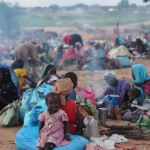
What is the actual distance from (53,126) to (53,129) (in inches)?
1.5

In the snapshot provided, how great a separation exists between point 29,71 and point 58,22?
17512mm

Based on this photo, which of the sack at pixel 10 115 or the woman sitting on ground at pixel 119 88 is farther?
the woman sitting on ground at pixel 119 88

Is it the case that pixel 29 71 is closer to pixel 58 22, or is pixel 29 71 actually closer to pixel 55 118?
pixel 55 118

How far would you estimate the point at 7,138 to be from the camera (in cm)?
451

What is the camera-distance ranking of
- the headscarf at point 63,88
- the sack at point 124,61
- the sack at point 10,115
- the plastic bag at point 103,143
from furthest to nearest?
the sack at point 124,61 < the sack at point 10,115 < the plastic bag at point 103,143 < the headscarf at point 63,88

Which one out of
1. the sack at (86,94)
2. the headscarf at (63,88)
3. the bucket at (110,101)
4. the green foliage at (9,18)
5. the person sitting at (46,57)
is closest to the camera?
the headscarf at (63,88)

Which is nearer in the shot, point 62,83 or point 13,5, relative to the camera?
point 62,83

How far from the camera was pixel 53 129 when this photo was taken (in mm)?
3520

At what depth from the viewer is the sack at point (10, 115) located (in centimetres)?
504

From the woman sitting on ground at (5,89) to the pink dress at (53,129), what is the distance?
7.22ft

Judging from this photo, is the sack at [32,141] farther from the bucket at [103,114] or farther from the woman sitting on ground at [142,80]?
the woman sitting on ground at [142,80]

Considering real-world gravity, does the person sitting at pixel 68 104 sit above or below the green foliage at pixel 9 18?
below

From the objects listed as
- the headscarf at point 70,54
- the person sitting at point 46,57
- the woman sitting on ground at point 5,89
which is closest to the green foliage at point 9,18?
the person sitting at point 46,57

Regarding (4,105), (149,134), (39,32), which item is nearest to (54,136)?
(149,134)
